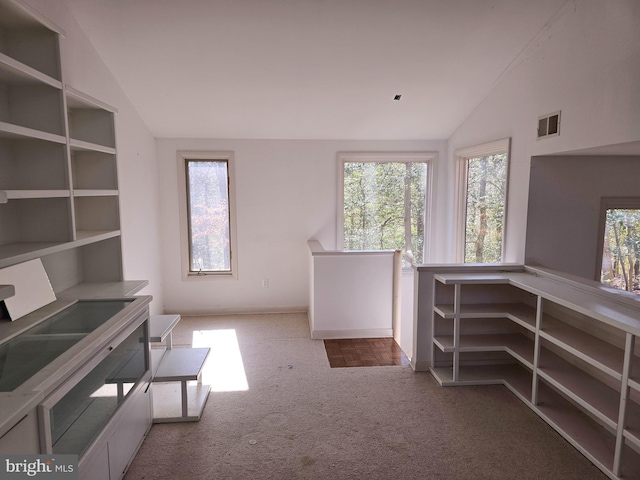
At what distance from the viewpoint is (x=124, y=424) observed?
2.24 meters

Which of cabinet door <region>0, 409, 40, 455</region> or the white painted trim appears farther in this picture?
the white painted trim

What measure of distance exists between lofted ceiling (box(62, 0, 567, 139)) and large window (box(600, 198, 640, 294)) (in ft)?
5.24

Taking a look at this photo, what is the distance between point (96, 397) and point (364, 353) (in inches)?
99.3

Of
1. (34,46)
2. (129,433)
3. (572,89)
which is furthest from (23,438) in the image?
(572,89)

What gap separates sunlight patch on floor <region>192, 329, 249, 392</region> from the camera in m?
3.34

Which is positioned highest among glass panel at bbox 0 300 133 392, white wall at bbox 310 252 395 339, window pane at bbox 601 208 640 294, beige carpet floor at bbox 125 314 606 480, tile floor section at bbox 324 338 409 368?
window pane at bbox 601 208 640 294

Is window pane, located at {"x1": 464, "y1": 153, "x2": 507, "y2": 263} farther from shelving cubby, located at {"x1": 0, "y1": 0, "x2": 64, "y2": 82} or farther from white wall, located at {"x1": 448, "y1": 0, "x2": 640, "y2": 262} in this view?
shelving cubby, located at {"x1": 0, "y1": 0, "x2": 64, "y2": 82}

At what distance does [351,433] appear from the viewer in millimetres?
2637

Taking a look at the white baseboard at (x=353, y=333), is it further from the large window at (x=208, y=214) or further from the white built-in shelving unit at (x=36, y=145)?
the white built-in shelving unit at (x=36, y=145)

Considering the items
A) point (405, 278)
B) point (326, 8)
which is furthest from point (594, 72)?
point (405, 278)

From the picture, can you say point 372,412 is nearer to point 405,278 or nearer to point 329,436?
point 329,436

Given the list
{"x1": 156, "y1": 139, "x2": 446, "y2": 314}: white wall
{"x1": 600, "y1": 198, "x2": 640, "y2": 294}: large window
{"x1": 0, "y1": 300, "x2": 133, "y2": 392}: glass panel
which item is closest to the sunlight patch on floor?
{"x1": 156, "y1": 139, "x2": 446, "y2": 314}: white wall

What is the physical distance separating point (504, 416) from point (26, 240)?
321 centimetres

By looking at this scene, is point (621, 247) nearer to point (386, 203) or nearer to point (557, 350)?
point (557, 350)
